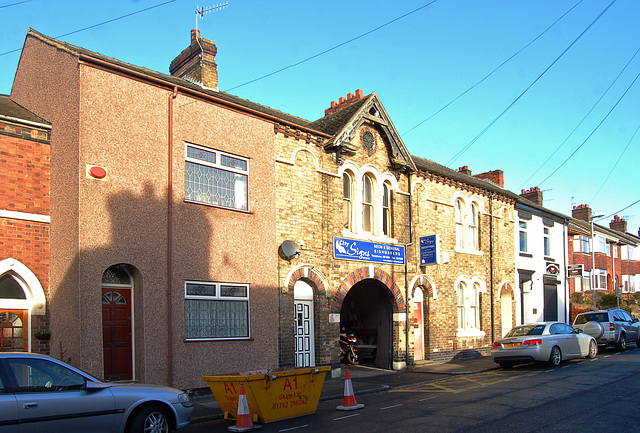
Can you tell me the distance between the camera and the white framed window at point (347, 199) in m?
18.1

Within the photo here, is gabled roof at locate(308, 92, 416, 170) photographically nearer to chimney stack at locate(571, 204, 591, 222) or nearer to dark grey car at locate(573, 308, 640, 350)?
dark grey car at locate(573, 308, 640, 350)

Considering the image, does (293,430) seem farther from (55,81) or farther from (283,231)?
(55,81)

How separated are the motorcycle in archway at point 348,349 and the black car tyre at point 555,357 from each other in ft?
21.1

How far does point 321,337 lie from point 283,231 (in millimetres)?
3281

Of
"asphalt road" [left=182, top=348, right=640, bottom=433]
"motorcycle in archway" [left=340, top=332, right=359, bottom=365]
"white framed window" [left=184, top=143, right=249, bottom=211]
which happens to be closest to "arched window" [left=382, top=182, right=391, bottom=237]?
"motorcycle in archway" [left=340, top=332, right=359, bottom=365]

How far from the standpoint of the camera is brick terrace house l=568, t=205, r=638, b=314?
40941 millimetres

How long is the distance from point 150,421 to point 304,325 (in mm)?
8194

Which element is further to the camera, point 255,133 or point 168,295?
point 255,133

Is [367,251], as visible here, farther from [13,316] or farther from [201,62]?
[13,316]

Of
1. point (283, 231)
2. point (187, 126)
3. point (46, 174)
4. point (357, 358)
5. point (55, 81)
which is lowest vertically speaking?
point (357, 358)

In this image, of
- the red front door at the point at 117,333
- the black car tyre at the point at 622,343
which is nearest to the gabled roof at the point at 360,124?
the red front door at the point at 117,333

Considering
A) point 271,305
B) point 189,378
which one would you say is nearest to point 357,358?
point 271,305

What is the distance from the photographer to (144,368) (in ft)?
39.9

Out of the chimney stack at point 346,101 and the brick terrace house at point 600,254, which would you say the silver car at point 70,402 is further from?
the brick terrace house at point 600,254
